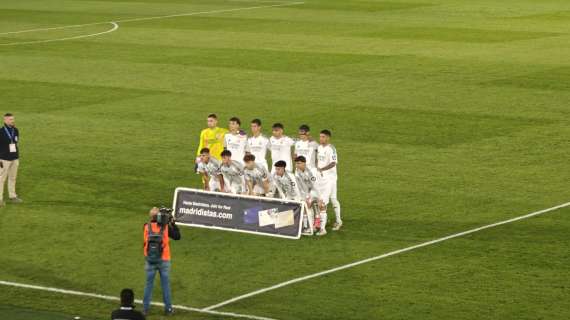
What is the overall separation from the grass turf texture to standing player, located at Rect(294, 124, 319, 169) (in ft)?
4.78

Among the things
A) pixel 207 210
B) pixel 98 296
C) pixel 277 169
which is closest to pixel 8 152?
pixel 207 210

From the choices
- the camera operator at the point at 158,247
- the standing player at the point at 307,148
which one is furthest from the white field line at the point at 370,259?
the standing player at the point at 307,148

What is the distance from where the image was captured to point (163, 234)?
61.8ft

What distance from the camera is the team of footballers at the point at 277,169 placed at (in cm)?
2388

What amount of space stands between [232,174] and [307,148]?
164 cm

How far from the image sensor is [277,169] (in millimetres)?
23766

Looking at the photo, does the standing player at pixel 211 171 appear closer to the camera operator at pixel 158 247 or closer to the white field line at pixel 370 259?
the white field line at pixel 370 259

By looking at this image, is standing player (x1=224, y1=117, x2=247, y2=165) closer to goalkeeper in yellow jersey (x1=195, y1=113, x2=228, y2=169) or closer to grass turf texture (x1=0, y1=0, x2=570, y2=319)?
goalkeeper in yellow jersey (x1=195, y1=113, x2=228, y2=169)

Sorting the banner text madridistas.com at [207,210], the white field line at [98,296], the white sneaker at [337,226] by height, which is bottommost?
the white field line at [98,296]

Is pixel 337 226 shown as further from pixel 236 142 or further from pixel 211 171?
pixel 236 142

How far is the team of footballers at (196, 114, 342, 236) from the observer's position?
23875 mm

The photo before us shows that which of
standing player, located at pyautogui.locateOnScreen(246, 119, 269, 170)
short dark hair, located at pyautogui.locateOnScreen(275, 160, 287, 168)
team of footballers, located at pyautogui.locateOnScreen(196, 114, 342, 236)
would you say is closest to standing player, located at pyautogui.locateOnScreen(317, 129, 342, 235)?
team of footballers, located at pyautogui.locateOnScreen(196, 114, 342, 236)

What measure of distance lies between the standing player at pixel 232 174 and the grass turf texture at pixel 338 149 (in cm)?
147

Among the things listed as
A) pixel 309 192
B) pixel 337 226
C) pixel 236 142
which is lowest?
pixel 337 226
